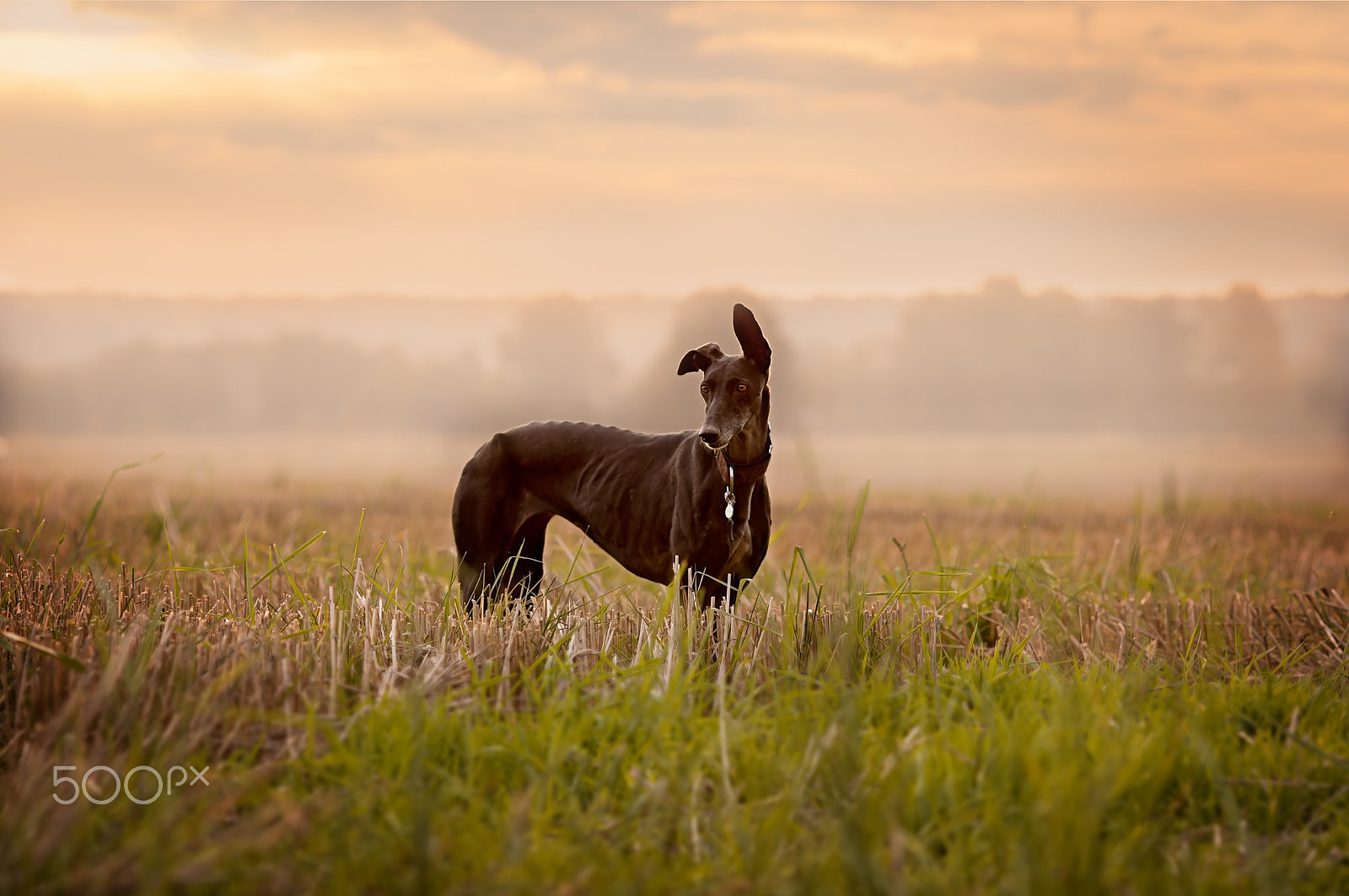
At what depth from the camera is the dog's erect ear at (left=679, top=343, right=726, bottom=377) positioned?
4.90 meters

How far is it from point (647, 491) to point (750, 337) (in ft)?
3.95

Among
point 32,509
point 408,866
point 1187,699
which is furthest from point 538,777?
point 32,509

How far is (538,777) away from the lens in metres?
3.06

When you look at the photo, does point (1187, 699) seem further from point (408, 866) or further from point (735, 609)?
point (408, 866)

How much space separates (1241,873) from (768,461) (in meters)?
2.67

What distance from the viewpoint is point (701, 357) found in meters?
4.93

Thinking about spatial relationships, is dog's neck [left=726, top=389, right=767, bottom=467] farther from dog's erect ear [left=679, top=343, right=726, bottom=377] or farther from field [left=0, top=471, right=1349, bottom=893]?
field [left=0, top=471, right=1349, bottom=893]

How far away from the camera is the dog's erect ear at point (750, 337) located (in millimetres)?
4719

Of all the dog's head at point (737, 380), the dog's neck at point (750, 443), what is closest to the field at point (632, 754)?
the dog's neck at point (750, 443)
